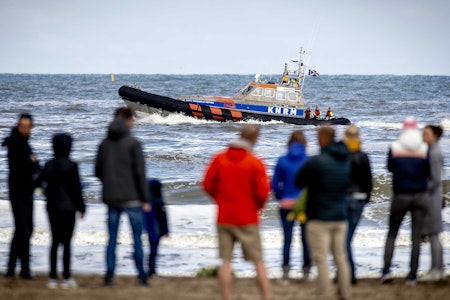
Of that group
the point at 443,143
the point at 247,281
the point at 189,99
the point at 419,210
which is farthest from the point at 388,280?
the point at 189,99

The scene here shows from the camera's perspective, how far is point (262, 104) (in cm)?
3083

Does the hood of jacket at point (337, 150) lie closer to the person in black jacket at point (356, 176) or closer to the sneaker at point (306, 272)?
the person in black jacket at point (356, 176)

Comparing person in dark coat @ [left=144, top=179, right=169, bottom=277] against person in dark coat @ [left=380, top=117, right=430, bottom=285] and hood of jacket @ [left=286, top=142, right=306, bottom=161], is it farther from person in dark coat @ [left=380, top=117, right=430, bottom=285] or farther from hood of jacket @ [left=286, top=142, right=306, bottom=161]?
person in dark coat @ [left=380, top=117, right=430, bottom=285]

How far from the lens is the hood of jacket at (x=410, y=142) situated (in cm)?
772

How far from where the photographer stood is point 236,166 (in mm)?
6512

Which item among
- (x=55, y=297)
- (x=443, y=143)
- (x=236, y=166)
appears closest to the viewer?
(x=236, y=166)

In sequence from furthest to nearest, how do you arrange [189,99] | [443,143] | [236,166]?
1. [189,99]
2. [443,143]
3. [236,166]

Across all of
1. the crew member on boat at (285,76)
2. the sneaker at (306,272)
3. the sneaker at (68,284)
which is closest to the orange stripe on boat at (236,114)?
the crew member on boat at (285,76)

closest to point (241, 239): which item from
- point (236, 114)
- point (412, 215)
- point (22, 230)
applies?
point (412, 215)

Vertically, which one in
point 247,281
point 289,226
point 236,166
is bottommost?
point 247,281

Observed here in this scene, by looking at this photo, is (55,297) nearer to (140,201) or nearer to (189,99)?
(140,201)

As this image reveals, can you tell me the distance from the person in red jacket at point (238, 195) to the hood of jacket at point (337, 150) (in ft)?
1.71

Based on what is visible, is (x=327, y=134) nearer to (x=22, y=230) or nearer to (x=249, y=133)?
(x=249, y=133)

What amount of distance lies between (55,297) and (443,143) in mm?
24458
